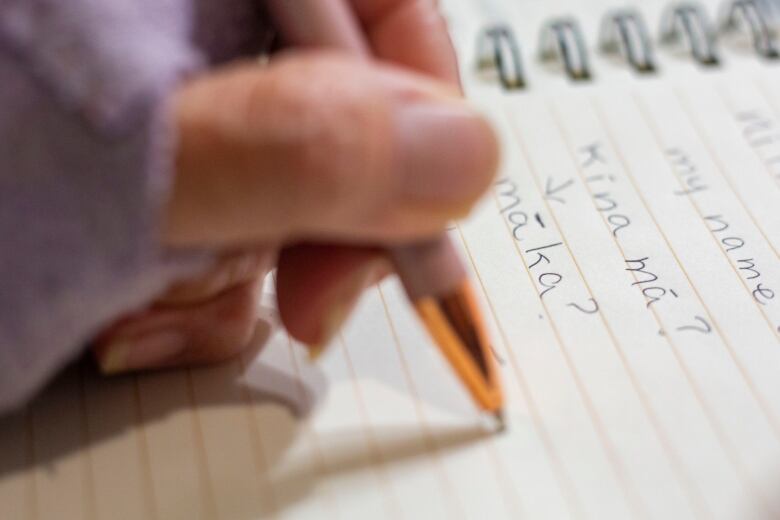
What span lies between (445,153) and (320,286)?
0.10 meters

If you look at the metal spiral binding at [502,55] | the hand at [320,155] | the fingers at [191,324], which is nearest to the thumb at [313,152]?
the hand at [320,155]

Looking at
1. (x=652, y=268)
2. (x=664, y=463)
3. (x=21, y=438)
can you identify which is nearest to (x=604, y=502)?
(x=664, y=463)

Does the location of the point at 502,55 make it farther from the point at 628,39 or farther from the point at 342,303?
the point at 342,303

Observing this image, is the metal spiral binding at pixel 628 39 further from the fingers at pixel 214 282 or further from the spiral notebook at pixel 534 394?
the fingers at pixel 214 282

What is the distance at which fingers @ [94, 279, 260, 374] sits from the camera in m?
0.43

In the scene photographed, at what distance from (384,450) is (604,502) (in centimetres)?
10

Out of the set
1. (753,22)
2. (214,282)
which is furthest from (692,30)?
(214,282)

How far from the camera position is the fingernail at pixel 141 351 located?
1.42 feet

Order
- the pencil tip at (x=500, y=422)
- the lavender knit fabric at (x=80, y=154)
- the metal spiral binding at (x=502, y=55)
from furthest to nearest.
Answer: the metal spiral binding at (x=502, y=55) < the pencil tip at (x=500, y=422) < the lavender knit fabric at (x=80, y=154)

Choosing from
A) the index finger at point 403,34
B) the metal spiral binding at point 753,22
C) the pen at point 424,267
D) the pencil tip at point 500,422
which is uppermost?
the metal spiral binding at point 753,22

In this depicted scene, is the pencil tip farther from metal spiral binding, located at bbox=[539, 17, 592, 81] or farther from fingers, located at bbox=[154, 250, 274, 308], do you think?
metal spiral binding, located at bbox=[539, 17, 592, 81]

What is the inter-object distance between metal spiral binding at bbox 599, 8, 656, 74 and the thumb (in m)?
0.37

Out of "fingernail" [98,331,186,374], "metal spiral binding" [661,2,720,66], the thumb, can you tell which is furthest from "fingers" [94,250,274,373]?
Answer: "metal spiral binding" [661,2,720,66]

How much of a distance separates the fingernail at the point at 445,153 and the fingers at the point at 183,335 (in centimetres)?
15
